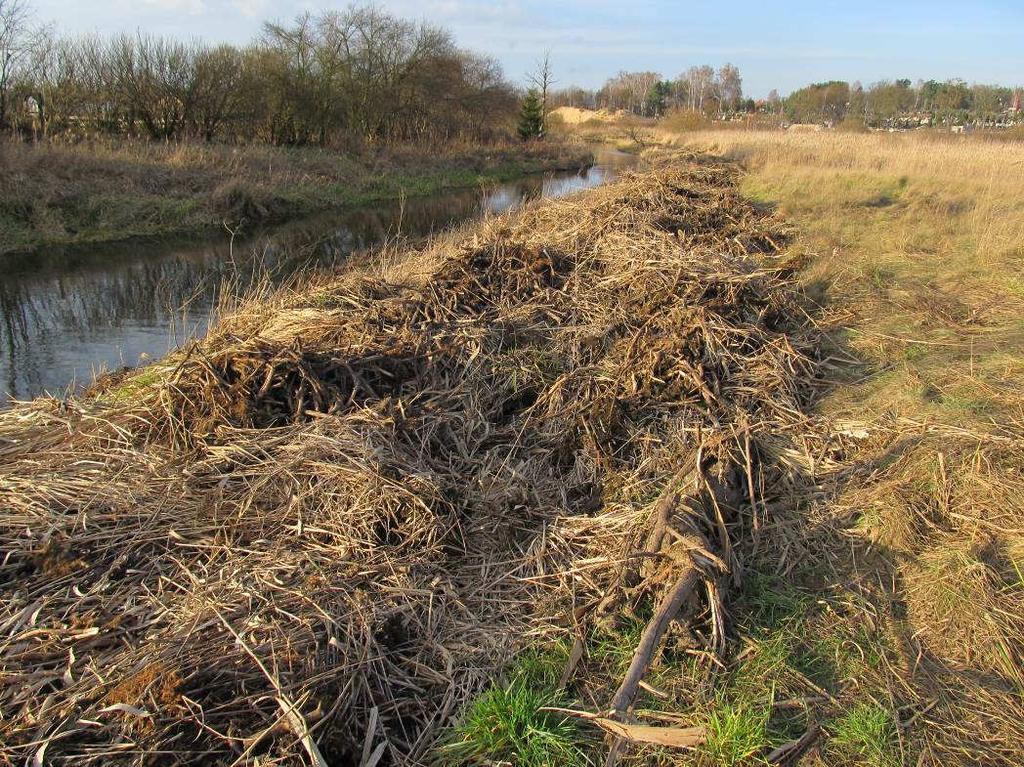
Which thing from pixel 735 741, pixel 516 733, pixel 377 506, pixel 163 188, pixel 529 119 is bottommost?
pixel 516 733

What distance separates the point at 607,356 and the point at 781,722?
121 inches

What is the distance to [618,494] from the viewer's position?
398 centimetres

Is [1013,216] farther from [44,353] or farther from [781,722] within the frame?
[44,353]

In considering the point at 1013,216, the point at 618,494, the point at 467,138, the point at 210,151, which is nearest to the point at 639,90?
the point at 467,138

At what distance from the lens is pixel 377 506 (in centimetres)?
342

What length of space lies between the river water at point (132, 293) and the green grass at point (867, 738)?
5120mm

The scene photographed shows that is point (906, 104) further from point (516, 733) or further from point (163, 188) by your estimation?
point (516, 733)

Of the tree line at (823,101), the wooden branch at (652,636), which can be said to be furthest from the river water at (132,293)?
the tree line at (823,101)

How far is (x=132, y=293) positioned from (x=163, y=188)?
8.13 meters

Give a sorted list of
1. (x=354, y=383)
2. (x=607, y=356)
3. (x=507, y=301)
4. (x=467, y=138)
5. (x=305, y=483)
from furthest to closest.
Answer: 1. (x=467, y=138)
2. (x=507, y=301)
3. (x=607, y=356)
4. (x=354, y=383)
5. (x=305, y=483)

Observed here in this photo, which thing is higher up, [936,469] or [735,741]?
[936,469]

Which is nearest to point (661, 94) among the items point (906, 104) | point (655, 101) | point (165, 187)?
point (655, 101)

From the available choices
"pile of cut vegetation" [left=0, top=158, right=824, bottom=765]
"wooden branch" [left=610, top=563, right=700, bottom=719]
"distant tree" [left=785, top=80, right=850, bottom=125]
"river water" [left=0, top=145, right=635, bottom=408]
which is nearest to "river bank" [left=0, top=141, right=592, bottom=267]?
"river water" [left=0, top=145, right=635, bottom=408]

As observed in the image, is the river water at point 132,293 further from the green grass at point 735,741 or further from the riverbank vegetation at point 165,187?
the green grass at point 735,741
